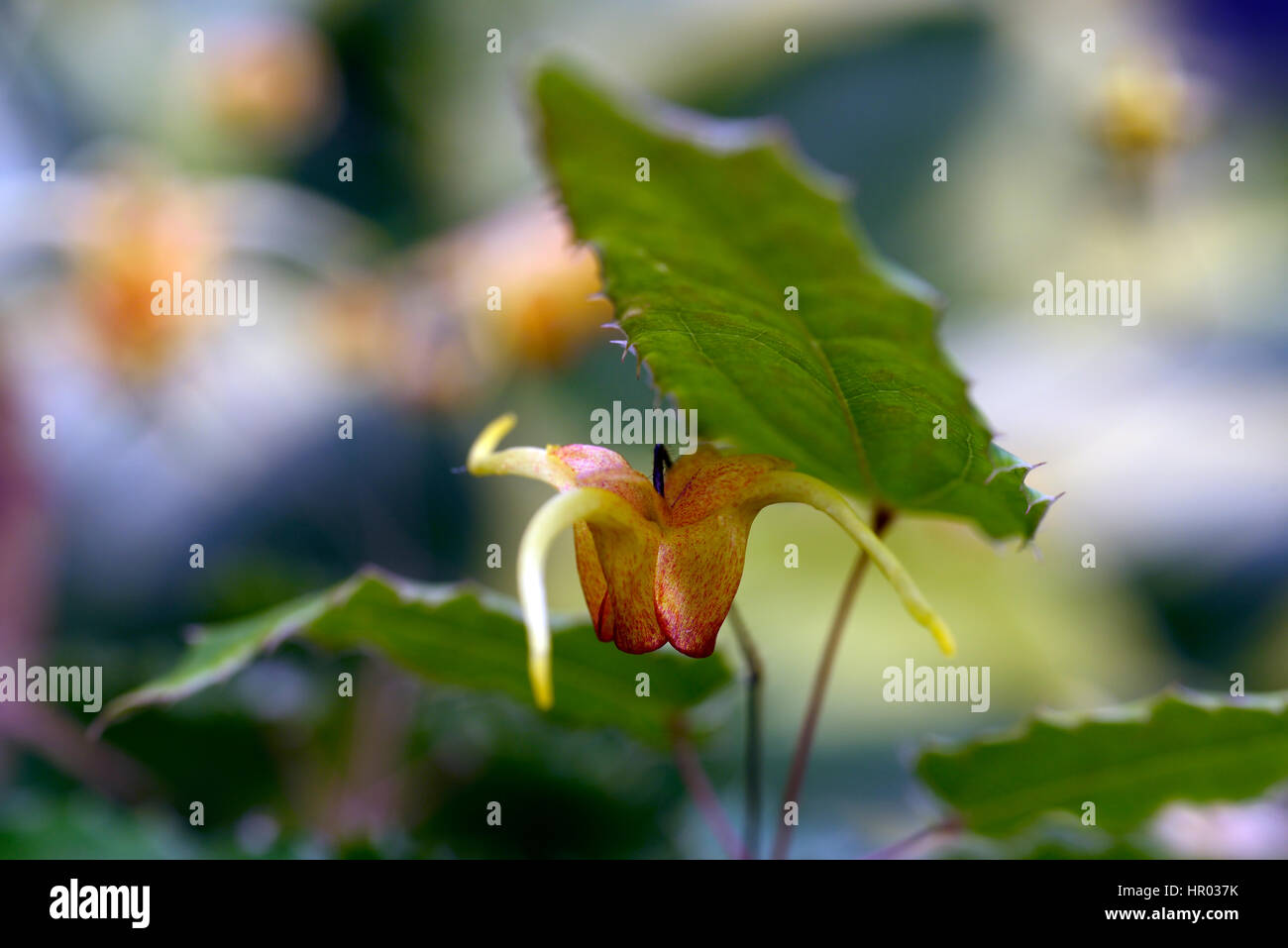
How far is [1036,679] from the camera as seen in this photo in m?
0.90

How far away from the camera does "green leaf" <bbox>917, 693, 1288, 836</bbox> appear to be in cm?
28

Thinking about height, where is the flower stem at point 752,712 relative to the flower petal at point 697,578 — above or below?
below

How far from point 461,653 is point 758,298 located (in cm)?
14

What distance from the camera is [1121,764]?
300 millimetres

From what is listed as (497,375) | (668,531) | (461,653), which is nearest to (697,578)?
(668,531)

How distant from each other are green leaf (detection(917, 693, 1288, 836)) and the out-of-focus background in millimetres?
Answer: 25

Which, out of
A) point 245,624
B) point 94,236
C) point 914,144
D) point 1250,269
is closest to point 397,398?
point 94,236

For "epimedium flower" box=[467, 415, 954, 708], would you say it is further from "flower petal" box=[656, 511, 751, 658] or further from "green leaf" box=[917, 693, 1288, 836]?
"green leaf" box=[917, 693, 1288, 836]

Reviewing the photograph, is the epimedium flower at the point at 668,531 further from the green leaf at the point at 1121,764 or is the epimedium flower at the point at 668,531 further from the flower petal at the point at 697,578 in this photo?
the green leaf at the point at 1121,764

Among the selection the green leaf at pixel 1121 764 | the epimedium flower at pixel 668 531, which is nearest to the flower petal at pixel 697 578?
the epimedium flower at pixel 668 531

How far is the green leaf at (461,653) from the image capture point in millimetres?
272

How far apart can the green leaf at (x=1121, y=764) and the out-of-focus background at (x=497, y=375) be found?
0.02 metres

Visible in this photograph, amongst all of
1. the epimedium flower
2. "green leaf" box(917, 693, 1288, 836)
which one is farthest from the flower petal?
"green leaf" box(917, 693, 1288, 836)
